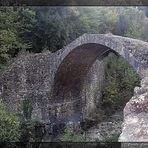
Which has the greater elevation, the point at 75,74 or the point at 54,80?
the point at 75,74

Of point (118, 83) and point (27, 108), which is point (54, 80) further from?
point (118, 83)

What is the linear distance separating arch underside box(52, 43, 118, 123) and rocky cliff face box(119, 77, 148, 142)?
645cm

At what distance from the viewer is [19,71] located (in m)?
12.4

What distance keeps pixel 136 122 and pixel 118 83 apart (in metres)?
10.7

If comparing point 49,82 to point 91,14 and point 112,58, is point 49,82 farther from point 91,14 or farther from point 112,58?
point 91,14

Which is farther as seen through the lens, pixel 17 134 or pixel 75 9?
pixel 75 9

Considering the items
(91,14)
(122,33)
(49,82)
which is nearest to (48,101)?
(49,82)

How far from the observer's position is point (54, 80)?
41.8 ft

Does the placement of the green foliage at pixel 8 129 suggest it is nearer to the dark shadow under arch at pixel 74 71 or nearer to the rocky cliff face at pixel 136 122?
the rocky cliff face at pixel 136 122

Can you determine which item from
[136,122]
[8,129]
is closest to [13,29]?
[8,129]

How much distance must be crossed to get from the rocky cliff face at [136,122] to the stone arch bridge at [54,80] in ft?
18.0

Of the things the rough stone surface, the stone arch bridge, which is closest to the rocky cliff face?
the stone arch bridge

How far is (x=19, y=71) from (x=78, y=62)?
78.0 inches

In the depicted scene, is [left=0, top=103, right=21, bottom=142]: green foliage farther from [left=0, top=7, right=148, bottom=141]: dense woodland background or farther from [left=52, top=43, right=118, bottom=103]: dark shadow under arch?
[left=0, top=7, right=148, bottom=141]: dense woodland background
